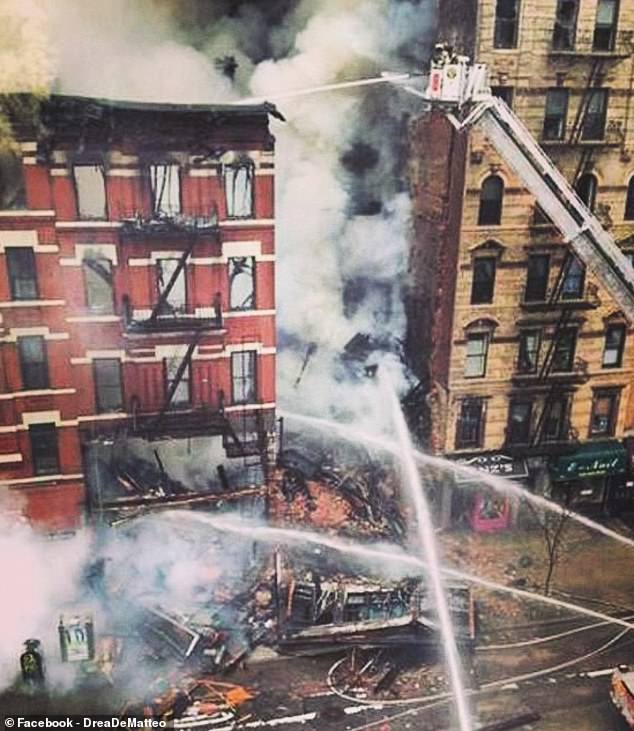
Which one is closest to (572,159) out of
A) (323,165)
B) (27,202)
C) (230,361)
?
(323,165)

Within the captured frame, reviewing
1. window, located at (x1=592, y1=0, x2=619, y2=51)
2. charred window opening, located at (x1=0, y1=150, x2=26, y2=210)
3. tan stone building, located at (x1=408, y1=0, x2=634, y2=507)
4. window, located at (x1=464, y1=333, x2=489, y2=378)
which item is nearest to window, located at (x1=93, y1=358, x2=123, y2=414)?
charred window opening, located at (x1=0, y1=150, x2=26, y2=210)

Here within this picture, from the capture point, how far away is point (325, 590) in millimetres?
20391

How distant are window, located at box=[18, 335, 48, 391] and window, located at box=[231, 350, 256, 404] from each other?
4.36 m

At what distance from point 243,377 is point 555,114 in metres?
9.84

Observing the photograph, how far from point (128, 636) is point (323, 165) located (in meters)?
12.0

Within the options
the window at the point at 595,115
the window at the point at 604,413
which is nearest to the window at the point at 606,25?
the window at the point at 595,115

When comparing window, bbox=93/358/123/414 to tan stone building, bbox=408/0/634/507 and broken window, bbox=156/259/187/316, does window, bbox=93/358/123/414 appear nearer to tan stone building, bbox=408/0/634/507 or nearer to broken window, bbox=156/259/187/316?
broken window, bbox=156/259/187/316

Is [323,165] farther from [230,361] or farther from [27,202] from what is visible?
[27,202]

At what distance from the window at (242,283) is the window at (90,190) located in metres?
3.14

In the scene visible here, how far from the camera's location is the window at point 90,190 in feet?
59.8

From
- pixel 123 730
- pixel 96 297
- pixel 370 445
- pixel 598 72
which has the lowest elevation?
pixel 123 730

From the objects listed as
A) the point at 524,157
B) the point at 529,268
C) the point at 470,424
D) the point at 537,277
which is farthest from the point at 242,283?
the point at 537,277

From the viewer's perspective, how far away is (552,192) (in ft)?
59.4

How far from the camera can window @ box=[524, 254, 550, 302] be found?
2156cm
